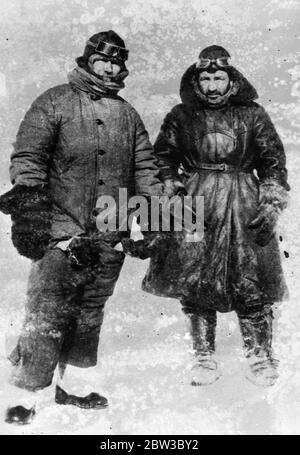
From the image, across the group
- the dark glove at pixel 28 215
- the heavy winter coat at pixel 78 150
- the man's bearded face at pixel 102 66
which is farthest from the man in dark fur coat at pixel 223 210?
the dark glove at pixel 28 215

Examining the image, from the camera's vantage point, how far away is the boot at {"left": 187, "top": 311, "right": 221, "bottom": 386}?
10.6ft

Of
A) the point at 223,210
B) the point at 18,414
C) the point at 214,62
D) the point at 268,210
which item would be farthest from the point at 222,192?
the point at 18,414

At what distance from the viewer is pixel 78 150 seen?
2.98 metres

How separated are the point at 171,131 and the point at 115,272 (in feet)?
2.39

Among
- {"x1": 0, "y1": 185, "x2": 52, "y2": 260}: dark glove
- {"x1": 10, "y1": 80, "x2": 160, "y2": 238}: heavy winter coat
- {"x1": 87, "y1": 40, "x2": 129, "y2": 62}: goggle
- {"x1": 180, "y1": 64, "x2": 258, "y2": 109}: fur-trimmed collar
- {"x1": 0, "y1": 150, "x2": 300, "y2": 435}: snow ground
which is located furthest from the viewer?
{"x1": 180, "y1": 64, "x2": 258, "y2": 109}: fur-trimmed collar

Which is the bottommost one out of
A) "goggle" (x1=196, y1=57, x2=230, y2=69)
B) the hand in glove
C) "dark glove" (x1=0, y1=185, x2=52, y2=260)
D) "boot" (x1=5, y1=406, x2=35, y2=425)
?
"boot" (x1=5, y1=406, x2=35, y2=425)

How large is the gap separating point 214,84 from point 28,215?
1.07 m

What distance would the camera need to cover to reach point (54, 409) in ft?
10.3

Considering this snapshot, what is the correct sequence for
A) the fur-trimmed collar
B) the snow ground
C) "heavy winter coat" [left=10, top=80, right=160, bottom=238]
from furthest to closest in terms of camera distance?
1. the fur-trimmed collar
2. the snow ground
3. "heavy winter coat" [left=10, top=80, right=160, bottom=238]

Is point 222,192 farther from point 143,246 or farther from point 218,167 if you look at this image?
point 143,246

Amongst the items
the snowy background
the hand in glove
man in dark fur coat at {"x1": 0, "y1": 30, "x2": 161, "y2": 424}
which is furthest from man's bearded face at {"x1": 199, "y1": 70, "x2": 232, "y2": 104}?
the hand in glove

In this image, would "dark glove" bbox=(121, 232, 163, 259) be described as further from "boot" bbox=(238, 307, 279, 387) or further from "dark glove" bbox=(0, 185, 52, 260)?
"boot" bbox=(238, 307, 279, 387)

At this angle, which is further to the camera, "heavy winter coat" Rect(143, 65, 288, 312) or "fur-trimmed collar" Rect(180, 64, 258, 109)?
"fur-trimmed collar" Rect(180, 64, 258, 109)

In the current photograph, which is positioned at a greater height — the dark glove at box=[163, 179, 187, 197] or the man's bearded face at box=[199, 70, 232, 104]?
the man's bearded face at box=[199, 70, 232, 104]
